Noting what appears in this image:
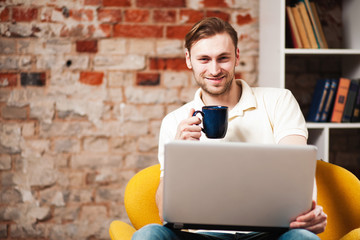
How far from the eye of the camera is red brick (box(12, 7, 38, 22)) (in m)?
2.18

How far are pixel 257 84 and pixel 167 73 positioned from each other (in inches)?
22.0

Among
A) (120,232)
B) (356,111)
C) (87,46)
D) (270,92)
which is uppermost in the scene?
(87,46)

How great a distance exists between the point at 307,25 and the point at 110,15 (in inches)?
44.4

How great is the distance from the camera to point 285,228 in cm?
109

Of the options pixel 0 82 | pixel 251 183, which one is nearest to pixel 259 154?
pixel 251 183

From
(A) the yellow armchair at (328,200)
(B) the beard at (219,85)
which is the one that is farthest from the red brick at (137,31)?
(A) the yellow armchair at (328,200)

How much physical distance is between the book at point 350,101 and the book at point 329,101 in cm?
8

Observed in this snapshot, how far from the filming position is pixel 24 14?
2.18 meters

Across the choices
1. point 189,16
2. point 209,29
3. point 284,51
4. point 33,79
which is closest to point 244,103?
point 209,29

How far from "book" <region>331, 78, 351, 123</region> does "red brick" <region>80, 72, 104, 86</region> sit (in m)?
1.34

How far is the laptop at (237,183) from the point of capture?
3.29 feet

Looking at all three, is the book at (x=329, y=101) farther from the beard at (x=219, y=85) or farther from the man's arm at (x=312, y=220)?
the man's arm at (x=312, y=220)

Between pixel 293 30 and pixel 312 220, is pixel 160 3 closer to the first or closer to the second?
pixel 293 30

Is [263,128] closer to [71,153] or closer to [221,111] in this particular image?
[221,111]
